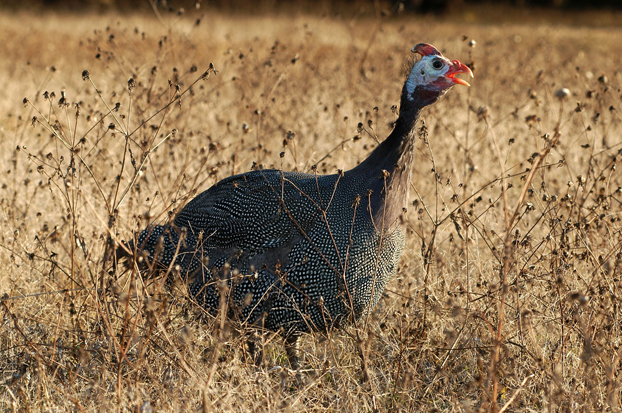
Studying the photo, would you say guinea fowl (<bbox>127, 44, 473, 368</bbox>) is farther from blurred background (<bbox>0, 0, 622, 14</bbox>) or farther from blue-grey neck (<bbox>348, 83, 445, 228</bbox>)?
blurred background (<bbox>0, 0, 622, 14</bbox>)

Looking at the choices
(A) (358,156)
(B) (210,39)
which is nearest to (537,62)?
(B) (210,39)

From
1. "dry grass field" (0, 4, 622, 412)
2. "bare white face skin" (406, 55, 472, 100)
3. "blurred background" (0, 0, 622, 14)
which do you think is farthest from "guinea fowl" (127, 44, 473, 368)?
"blurred background" (0, 0, 622, 14)

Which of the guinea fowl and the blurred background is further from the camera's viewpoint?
the blurred background

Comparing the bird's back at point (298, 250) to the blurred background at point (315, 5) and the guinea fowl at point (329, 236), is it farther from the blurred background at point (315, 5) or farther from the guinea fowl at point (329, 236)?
the blurred background at point (315, 5)

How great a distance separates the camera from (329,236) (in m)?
3.29

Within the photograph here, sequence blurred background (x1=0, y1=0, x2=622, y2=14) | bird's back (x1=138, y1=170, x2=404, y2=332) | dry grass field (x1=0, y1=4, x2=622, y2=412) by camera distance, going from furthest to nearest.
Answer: blurred background (x1=0, y1=0, x2=622, y2=14), bird's back (x1=138, y1=170, x2=404, y2=332), dry grass field (x1=0, y1=4, x2=622, y2=412)

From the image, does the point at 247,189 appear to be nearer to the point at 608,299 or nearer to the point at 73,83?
the point at 608,299

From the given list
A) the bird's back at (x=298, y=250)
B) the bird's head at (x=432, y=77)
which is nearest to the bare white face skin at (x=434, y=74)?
the bird's head at (x=432, y=77)

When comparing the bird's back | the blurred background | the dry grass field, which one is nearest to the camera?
the dry grass field

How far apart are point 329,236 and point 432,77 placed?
954mm

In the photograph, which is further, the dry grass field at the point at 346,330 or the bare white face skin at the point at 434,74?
the bare white face skin at the point at 434,74

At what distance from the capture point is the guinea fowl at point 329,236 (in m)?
3.24

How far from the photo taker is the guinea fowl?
324cm

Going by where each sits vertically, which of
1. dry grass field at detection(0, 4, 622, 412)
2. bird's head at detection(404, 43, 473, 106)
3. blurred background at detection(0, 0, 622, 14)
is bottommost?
dry grass field at detection(0, 4, 622, 412)
